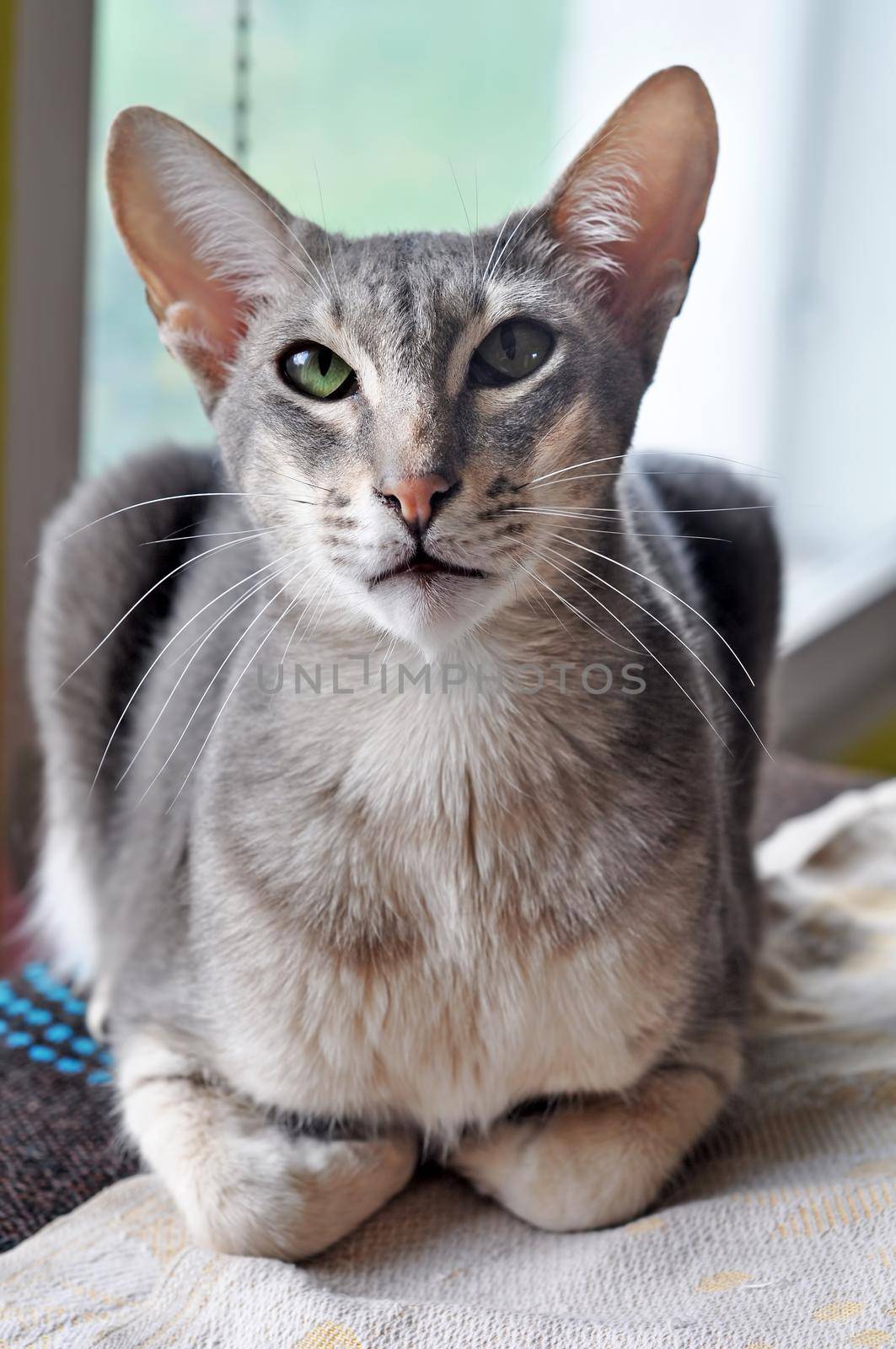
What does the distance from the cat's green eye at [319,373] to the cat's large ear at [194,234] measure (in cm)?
10

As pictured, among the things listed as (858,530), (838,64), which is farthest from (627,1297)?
(838,64)

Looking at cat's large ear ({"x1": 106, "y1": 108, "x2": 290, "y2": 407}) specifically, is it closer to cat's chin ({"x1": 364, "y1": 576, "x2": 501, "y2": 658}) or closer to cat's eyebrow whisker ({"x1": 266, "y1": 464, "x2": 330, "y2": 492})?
cat's eyebrow whisker ({"x1": 266, "y1": 464, "x2": 330, "y2": 492})

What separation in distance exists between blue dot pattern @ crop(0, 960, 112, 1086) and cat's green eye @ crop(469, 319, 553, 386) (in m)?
0.81

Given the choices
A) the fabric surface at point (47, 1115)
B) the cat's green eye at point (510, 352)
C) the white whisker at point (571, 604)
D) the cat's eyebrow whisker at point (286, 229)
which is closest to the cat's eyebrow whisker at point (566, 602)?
the white whisker at point (571, 604)

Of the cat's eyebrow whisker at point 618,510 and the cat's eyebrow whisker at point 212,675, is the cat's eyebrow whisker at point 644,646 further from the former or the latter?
the cat's eyebrow whisker at point 212,675

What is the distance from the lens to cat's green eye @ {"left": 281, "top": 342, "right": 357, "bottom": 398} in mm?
1016

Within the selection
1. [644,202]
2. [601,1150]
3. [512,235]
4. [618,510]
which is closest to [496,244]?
[512,235]

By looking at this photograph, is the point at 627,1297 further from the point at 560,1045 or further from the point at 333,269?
the point at 333,269

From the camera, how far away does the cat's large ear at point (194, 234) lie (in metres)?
1.04

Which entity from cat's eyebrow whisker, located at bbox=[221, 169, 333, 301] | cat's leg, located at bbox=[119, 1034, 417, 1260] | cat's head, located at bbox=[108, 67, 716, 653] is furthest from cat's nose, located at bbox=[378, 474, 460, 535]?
cat's leg, located at bbox=[119, 1034, 417, 1260]

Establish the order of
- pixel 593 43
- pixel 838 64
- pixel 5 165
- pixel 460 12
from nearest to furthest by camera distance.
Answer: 1. pixel 5 165
2. pixel 460 12
3. pixel 593 43
4. pixel 838 64

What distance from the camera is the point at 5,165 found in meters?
1.66

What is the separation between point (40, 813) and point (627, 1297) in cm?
111

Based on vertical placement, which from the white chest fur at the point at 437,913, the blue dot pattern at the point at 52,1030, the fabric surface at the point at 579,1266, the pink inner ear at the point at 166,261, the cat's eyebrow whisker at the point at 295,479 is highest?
the pink inner ear at the point at 166,261
